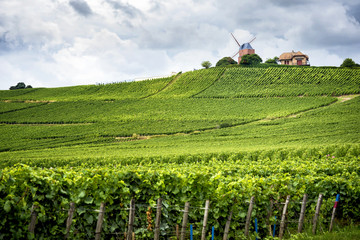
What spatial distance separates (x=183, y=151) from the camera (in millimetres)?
39969

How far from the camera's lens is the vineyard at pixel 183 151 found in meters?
9.77

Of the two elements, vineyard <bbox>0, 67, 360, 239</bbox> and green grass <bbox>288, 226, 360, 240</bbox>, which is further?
green grass <bbox>288, 226, 360, 240</bbox>

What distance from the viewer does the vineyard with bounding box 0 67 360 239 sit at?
977cm

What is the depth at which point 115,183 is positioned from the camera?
33.0ft

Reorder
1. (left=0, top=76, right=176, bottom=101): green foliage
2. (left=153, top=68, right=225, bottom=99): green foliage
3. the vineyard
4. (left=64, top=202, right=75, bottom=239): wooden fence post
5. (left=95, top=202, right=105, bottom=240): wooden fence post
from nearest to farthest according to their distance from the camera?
(left=64, top=202, right=75, bottom=239): wooden fence post, (left=95, top=202, right=105, bottom=240): wooden fence post, the vineyard, (left=153, top=68, right=225, bottom=99): green foliage, (left=0, top=76, right=176, bottom=101): green foliage

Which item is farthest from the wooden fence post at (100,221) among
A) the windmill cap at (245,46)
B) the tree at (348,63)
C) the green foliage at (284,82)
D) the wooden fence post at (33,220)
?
the windmill cap at (245,46)

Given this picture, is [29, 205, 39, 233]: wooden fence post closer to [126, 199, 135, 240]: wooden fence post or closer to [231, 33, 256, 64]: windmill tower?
[126, 199, 135, 240]: wooden fence post

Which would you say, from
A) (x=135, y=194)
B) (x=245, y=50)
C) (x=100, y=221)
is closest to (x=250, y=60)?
(x=245, y=50)

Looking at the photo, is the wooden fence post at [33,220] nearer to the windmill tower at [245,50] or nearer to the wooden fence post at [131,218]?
the wooden fence post at [131,218]

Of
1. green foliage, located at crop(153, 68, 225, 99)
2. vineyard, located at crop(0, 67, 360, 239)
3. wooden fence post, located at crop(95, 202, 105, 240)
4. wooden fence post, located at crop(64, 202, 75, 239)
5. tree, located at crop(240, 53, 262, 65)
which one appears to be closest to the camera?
wooden fence post, located at crop(64, 202, 75, 239)

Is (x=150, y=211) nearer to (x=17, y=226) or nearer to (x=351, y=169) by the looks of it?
(x=17, y=226)

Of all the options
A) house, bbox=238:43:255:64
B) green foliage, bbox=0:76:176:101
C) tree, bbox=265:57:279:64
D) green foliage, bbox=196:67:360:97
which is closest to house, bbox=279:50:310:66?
tree, bbox=265:57:279:64

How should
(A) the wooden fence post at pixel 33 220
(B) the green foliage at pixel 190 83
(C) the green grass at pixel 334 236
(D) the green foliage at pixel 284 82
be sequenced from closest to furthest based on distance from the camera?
1. (A) the wooden fence post at pixel 33 220
2. (C) the green grass at pixel 334 236
3. (D) the green foliage at pixel 284 82
4. (B) the green foliage at pixel 190 83

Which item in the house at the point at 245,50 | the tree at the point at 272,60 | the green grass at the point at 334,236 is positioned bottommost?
the green grass at the point at 334,236
